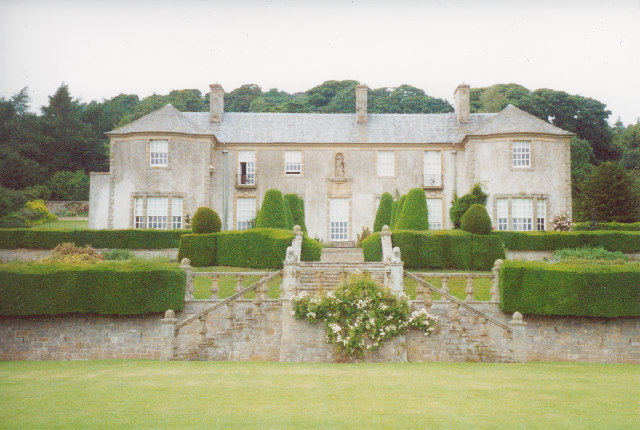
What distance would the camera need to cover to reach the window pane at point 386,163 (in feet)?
107

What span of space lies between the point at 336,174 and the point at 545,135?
36.1ft

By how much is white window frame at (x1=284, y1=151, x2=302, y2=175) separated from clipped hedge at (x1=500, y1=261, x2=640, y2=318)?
655 inches

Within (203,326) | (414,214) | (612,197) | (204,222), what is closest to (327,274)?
(203,326)

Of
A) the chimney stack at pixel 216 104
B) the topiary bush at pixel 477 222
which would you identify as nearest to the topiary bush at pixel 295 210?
the topiary bush at pixel 477 222

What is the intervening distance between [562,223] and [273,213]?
14.1m

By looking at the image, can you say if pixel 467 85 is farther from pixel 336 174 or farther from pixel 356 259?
pixel 356 259

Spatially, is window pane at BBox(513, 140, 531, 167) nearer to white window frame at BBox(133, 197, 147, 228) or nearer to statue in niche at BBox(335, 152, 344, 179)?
statue in niche at BBox(335, 152, 344, 179)

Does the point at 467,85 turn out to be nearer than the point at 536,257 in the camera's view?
No

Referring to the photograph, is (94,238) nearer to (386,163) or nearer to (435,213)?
(386,163)

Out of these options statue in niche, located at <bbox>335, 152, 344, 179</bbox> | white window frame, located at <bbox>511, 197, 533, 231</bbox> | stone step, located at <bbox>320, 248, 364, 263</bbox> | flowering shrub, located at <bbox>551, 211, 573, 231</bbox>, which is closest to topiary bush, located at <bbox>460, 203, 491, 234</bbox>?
stone step, located at <bbox>320, 248, 364, 263</bbox>

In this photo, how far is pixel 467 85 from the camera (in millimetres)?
33500

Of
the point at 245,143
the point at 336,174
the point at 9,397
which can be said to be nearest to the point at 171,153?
the point at 245,143

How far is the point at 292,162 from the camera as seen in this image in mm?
32656

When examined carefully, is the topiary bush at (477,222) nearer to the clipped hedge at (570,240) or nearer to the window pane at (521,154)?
the clipped hedge at (570,240)
